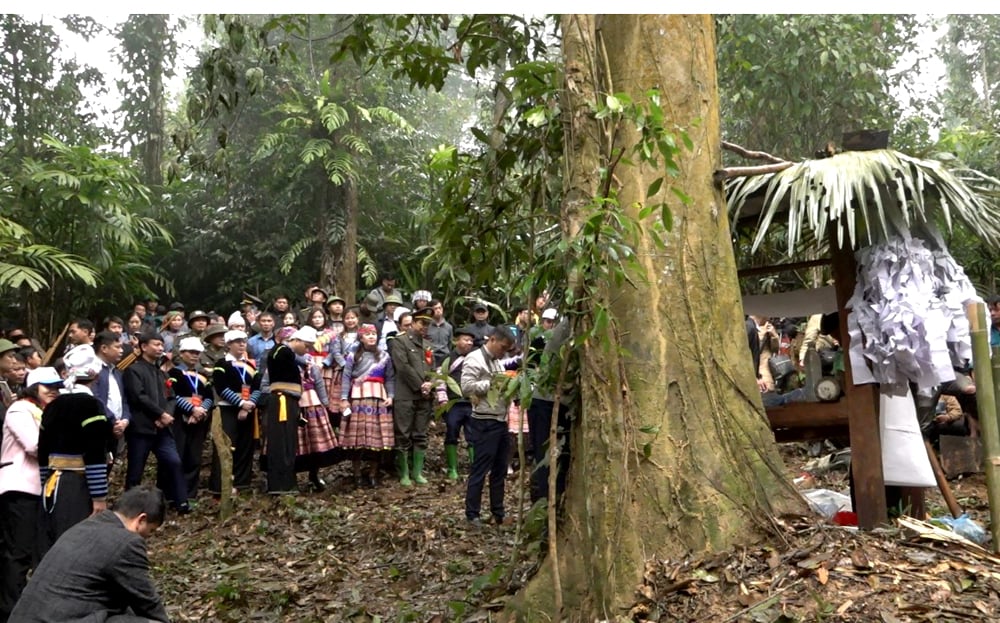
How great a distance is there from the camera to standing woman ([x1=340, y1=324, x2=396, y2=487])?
1103 cm

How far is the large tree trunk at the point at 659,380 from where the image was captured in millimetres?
5180

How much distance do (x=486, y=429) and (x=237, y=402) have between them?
121 inches

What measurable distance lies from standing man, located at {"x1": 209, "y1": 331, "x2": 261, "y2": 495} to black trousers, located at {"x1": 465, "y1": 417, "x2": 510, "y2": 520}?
2.86 meters

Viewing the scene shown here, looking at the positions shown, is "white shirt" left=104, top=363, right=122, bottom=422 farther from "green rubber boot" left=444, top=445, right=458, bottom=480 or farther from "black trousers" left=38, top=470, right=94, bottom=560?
"green rubber boot" left=444, top=445, right=458, bottom=480

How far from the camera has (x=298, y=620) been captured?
6.90m

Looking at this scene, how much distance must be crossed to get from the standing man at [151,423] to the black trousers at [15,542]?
2727mm

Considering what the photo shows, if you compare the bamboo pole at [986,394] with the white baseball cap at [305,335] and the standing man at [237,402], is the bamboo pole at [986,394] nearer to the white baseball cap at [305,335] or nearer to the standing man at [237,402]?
the white baseball cap at [305,335]

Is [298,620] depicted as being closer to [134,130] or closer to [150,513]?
[150,513]

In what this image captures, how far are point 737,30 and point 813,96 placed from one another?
147cm

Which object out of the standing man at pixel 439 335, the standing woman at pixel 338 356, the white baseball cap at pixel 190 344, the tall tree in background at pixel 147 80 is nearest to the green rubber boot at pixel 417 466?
the standing woman at pixel 338 356

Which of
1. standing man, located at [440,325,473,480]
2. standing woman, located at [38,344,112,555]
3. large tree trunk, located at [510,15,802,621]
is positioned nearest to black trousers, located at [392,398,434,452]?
standing man, located at [440,325,473,480]

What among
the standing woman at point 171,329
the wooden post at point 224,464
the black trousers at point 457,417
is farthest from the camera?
the standing woman at point 171,329

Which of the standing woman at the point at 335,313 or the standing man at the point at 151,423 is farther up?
the standing woman at the point at 335,313

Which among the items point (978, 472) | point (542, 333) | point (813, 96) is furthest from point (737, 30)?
point (542, 333)
